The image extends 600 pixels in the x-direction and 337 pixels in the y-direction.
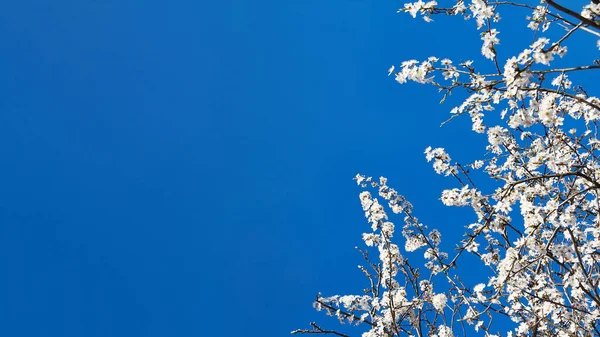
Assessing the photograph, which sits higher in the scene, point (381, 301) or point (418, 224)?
point (418, 224)

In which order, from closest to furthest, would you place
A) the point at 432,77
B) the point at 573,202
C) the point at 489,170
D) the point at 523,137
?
the point at 432,77
the point at 573,202
the point at 523,137
the point at 489,170

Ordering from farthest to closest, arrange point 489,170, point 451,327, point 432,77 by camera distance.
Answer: point 489,170
point 451,327
point 432,77

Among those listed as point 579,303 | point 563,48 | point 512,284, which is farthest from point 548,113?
point 579,303

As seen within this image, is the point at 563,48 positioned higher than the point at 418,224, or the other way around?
the point at 418,224

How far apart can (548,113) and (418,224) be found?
13.3 feet

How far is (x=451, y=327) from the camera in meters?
6.65

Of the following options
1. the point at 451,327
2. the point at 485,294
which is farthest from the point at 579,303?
the point at 451,327

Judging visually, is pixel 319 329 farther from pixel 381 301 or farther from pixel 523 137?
pixel 523 137

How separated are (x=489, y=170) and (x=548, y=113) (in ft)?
12.2

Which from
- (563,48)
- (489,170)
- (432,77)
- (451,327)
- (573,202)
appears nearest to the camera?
(563,48)

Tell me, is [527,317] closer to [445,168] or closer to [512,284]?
[512,284]

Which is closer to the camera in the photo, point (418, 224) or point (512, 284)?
point (512, 284)

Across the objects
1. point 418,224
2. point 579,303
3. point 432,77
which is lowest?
point 579,303

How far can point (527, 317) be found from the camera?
6.87 m
